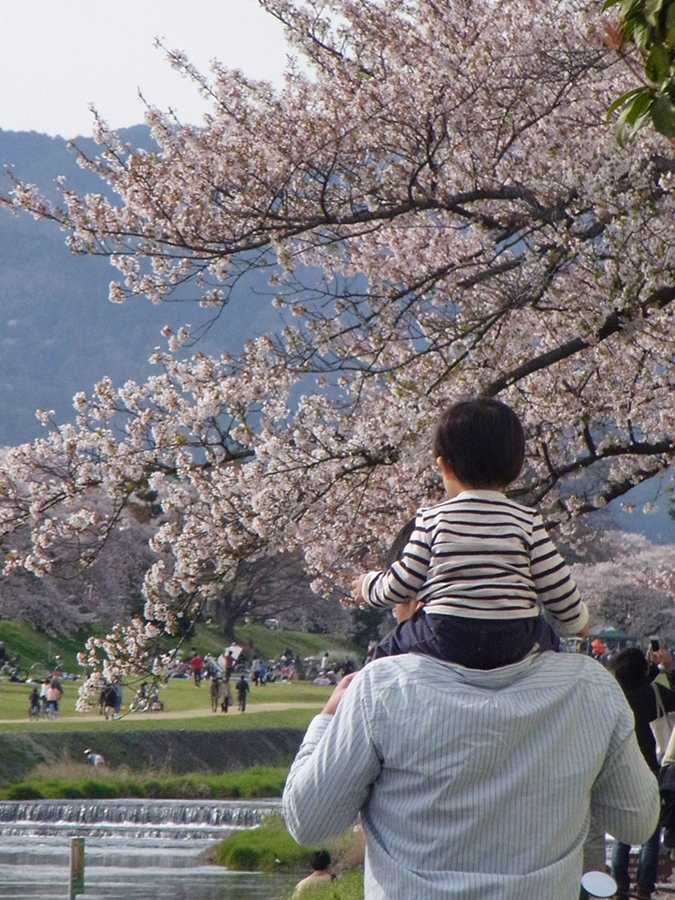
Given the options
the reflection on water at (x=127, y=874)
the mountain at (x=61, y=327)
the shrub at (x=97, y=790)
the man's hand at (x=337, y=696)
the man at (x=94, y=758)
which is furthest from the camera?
the mountain at (x=61, y=327)

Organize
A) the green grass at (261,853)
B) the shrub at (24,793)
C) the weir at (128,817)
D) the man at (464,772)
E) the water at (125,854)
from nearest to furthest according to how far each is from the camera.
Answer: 1. the man at (464,772)
2. the water at (125,854)
3. the green grass at (261,853)
4. the weir at (128,817)
5. the shrub at (24,793)

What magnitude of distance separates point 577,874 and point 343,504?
6290mm

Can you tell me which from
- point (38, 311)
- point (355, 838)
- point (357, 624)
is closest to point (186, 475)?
point (355, 838)

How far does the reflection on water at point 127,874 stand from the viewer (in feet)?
43.9

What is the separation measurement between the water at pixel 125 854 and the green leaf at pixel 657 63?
1096 centimetres

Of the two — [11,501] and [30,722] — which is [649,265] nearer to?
[11,501]

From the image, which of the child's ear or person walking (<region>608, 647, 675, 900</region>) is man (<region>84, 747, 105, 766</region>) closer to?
person walking (<region>608, 647, 675, 900</region>)

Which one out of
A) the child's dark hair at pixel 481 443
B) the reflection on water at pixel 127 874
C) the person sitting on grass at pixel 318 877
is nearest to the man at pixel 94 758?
the reflection on water at pixel 127 874

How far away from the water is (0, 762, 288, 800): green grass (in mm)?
1286

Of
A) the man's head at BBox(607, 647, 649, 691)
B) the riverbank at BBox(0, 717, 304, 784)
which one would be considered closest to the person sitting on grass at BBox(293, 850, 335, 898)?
the man's head at BBox(607, 647, 649, 691)

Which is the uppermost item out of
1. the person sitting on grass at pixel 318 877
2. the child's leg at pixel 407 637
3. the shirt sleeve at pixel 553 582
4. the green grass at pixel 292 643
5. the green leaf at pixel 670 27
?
the green leaf at pixel 670 27

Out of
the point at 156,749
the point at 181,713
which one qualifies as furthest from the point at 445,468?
the point at 181,713

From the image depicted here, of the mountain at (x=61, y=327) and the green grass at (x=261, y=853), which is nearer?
the green grass at (x=261, y=853)

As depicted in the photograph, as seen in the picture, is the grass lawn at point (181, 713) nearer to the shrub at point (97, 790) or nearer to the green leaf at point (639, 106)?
the shrub at point (97, 790)
